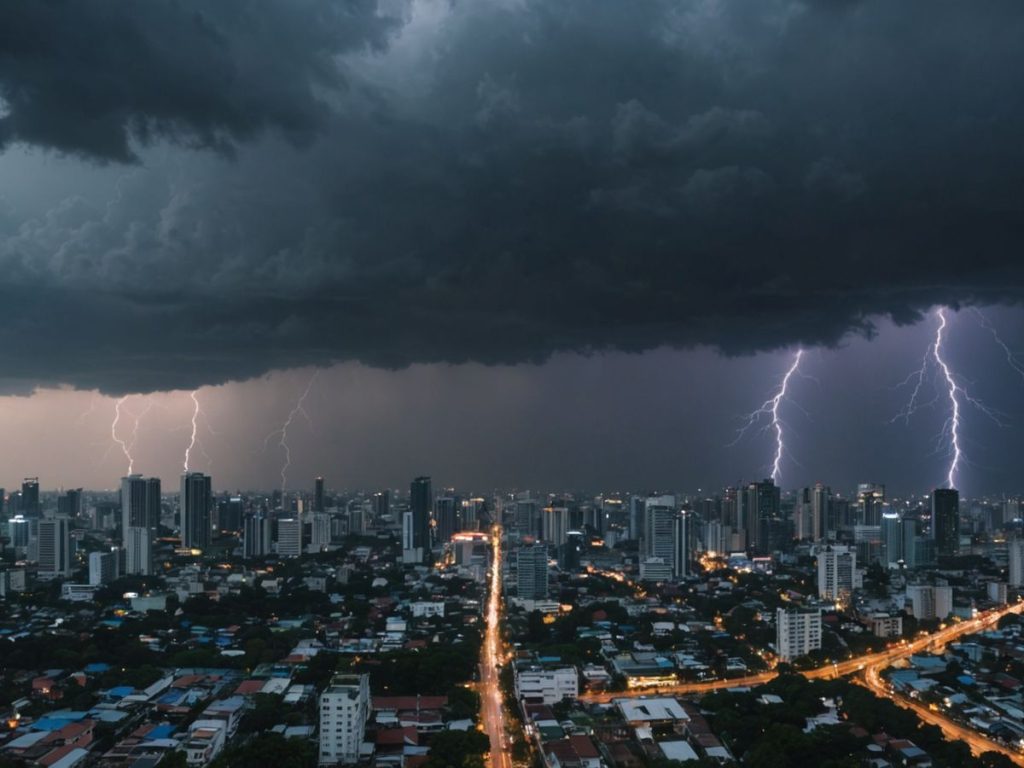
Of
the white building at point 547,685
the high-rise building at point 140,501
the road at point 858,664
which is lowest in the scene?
the road at point 858,664

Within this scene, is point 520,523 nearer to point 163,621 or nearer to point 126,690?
point 163,621

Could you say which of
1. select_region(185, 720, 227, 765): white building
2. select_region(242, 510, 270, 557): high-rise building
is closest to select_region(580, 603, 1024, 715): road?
select_region(185, 720, 227, 765): white building

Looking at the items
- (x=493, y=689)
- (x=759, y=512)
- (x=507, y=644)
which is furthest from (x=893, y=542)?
(x=493, y=689)

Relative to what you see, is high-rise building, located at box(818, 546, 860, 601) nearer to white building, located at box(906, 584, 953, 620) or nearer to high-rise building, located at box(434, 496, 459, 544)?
white building, located at box(906, 584, 953, 620)

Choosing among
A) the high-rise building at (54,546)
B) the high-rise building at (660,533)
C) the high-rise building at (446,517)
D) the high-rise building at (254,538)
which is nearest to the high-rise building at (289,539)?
the high-rise building at (254,538)

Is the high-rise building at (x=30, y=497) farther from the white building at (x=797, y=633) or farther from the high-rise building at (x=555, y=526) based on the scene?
the white building at (x=797, y=633)

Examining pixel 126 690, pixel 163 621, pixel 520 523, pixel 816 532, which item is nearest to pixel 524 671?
pixel 126 690
